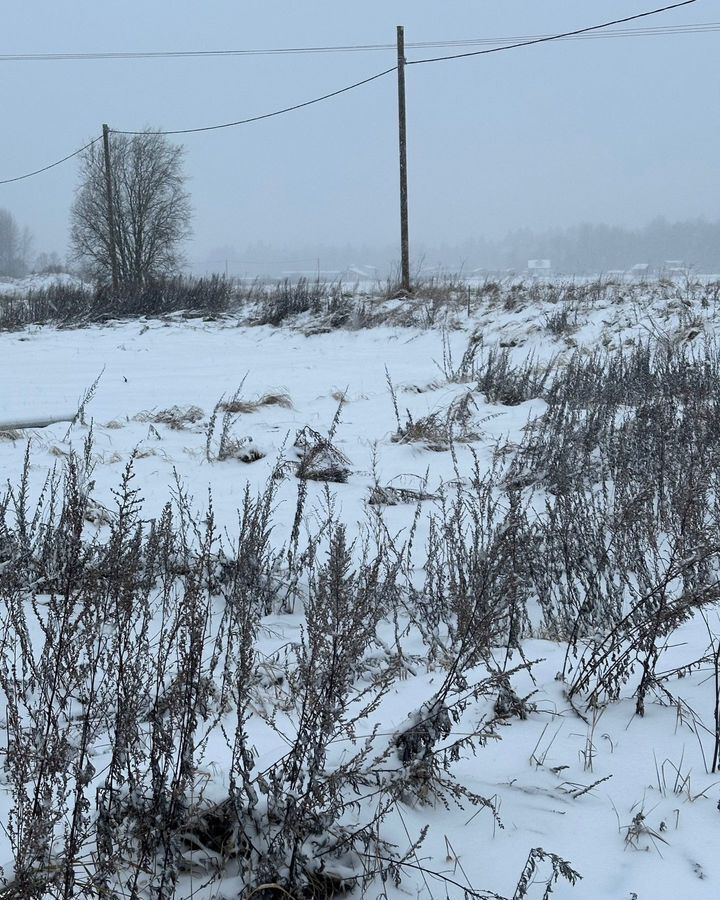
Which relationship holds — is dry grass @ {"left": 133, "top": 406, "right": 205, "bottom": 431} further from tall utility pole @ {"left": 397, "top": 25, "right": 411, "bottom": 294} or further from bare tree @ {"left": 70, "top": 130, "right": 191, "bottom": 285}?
bare tree @ {"left": 70, "top": 130, "right": 191, "bottom": 285}

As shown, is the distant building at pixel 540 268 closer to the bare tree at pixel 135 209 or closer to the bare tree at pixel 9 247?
the bare tree at pixel 135 209

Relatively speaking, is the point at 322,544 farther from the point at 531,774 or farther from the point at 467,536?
the point at 531,774

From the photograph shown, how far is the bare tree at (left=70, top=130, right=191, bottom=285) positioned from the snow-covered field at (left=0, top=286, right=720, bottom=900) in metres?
17.2

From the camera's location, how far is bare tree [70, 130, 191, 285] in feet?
91.4

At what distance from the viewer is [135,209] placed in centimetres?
2880

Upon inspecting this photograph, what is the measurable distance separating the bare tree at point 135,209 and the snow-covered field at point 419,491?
17158mm

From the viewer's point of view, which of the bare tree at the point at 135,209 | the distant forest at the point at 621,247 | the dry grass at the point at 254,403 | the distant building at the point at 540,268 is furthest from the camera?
the distant forest at the point at 621,247

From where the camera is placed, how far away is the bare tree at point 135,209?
27859 mm

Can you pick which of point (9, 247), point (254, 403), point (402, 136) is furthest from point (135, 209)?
point (9, 247)

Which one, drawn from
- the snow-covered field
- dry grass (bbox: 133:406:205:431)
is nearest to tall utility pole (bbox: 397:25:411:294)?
the snow-covered field

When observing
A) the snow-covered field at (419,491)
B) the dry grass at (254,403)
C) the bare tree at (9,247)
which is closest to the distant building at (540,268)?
the snow-covered field at (419,491)

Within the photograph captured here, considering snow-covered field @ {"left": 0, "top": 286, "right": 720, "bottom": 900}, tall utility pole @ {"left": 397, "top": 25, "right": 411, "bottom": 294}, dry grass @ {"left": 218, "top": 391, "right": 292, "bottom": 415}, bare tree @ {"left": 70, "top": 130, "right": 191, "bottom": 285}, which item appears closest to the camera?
snow-covered field @ {"left": 0, "top": 286, "right": 720, "bottom": 900}

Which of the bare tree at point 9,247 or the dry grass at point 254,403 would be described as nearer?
the dry grass at point 254,403

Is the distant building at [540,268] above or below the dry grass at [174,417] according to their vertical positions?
above
